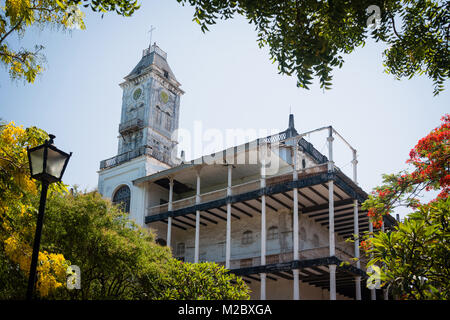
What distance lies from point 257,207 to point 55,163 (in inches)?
753

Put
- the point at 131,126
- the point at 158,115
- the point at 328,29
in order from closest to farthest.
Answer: the point at 328,29 < the point at 131,126 < the point at 158,115

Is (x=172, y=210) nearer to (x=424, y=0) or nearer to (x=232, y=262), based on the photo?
(x=232, y=262)

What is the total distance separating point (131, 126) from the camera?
33125 millimetres

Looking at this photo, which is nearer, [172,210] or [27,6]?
[27,6]

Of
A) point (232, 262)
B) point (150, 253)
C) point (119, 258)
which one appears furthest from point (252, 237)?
point (119, 258)

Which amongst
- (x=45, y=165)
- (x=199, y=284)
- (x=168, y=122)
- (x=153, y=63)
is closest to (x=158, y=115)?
(x=168, y=122)

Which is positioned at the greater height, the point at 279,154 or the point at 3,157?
the point at 279,154

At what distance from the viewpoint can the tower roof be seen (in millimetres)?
35281

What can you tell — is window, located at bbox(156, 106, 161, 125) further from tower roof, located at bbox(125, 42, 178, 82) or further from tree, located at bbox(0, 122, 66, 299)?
tree, located at bbox(0, 122, 66, 299)

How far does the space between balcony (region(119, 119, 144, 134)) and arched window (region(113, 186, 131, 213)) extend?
4707 mm

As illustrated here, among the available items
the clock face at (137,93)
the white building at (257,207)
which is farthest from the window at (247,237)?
the clock face at (137,93)

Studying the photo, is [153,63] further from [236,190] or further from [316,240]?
[316,240]

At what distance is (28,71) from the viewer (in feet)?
26.7
